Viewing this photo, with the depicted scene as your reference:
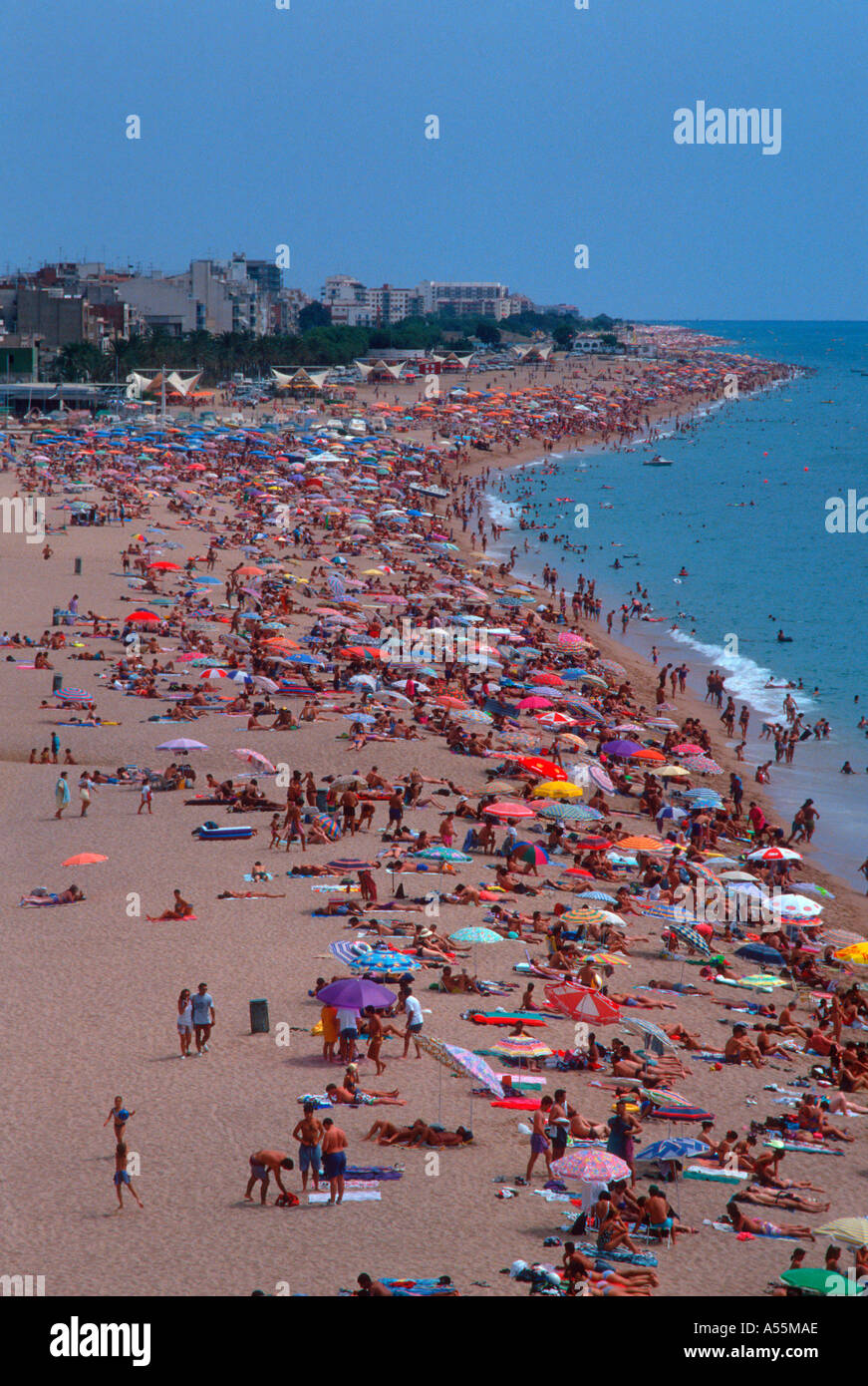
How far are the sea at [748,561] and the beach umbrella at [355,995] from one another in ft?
33.5

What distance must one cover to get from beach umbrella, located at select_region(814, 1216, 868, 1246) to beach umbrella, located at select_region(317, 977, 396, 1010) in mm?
4115

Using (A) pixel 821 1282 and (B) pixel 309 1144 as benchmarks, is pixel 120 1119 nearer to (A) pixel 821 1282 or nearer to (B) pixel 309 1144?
(B) pixel 309 1144

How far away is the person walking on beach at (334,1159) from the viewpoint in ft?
33.2

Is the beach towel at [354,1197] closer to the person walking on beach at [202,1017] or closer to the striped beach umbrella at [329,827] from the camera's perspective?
the person walking on beach at [202,1017]

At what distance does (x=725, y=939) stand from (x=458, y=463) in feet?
187

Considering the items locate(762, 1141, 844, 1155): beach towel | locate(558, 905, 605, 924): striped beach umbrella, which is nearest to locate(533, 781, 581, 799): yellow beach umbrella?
locate(558, 905, 605, 924): striped beach umbrella

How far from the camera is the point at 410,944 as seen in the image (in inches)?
589

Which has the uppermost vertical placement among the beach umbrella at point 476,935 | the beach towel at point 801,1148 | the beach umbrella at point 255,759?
the beach umbrella at point 255,759

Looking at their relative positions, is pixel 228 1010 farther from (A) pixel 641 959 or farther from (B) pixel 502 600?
(B) pixel 502 600

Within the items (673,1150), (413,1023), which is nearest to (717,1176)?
(673,1150)

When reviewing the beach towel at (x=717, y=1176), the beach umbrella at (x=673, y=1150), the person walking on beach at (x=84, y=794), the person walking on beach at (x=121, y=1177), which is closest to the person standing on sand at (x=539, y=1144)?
the beach umbrella at (x=673, y=1150)

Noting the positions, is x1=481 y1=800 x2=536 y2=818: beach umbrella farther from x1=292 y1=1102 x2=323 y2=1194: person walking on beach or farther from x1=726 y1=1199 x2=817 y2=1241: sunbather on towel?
x1=726 y1=1199 x2=817 y2=1241: sunbather on towel

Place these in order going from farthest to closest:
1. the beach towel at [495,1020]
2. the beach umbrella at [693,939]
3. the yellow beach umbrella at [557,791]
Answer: the yellow beach umbrella at [557,791]
the beach umbrella at [693,939]
the beach towel at [495,1020]
